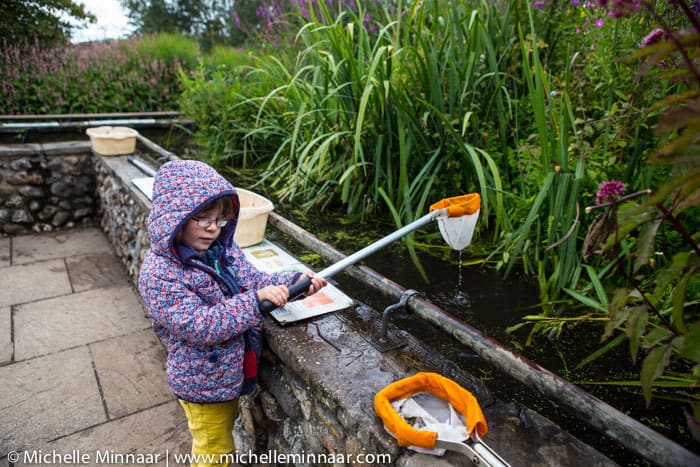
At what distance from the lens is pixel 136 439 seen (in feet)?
7.08

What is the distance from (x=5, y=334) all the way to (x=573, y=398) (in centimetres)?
311

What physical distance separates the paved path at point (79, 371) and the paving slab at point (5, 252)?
0.10 ft

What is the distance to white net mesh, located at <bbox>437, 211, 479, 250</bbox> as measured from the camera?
70.2 inches

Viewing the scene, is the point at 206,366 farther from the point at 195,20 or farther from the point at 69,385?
the point at 195,20

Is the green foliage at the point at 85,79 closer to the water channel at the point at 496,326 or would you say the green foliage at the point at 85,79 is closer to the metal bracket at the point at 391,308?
the water channel at the point at 496,326

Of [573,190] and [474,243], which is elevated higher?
[573,190]

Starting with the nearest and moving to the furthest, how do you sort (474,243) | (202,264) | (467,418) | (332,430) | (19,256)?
(467,418), (332,430), (202,264), (474,243), (19,256)

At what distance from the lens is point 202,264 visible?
152 centimetres

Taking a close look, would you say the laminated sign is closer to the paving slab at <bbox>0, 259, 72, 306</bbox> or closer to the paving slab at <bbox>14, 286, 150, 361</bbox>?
the paving slab at <bbox>14, 286, 150, 361</bbox>

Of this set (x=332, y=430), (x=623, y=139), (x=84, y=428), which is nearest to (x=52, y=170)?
(x=84, y=428)

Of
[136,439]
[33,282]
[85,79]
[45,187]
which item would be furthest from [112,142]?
[85,79]

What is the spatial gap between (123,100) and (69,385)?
5268mm

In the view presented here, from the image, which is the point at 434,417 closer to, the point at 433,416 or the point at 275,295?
the point at 433,416

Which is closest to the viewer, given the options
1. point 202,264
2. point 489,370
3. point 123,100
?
point 202,264
